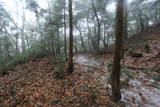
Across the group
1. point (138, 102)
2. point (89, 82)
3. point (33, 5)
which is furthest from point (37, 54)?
point (138, 102)

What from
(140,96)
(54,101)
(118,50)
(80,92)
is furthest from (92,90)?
(118,50)

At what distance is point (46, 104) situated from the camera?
17.2ft

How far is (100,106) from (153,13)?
2568 cm

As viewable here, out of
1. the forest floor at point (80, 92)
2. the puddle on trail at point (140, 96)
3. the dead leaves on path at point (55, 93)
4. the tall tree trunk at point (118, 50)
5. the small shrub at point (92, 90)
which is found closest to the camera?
the tall tree trunk at point (118, 50)

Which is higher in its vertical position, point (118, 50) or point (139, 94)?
point (118, 50)

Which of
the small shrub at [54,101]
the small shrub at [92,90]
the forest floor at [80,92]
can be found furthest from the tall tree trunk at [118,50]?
the small shrub at [54,101]

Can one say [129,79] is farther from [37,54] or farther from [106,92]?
[37,54]

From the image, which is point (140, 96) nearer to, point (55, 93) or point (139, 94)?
point (139, 94)

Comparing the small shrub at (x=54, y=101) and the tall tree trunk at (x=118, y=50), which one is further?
the small shrub at (x=54, y=101)

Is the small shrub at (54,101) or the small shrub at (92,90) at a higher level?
the small shrub at (92,90)

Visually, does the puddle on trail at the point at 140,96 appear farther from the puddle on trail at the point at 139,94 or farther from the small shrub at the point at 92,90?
the small shrub at the point at 92,90

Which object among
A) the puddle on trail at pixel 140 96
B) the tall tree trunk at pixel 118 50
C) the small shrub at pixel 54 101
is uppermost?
the tall tree trunk at pixel 118 50

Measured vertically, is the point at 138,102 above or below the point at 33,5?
below

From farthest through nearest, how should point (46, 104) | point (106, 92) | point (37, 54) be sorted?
1. point (37, 54)
2. point (106, 92)
3. point (46, 104)
